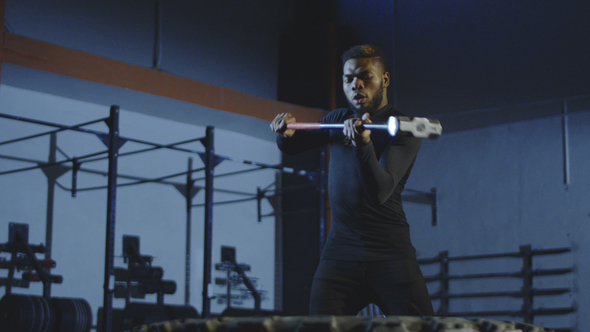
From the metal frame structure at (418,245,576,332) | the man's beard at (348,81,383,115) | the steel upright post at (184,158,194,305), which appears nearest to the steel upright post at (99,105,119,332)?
the steel upright post at (184,158,194,305)

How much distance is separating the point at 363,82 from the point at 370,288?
586 millimetres

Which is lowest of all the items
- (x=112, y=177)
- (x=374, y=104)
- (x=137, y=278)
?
(x=137, y=278)

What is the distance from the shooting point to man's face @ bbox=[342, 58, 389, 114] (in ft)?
6.15

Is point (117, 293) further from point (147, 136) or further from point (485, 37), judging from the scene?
point (485, 37)

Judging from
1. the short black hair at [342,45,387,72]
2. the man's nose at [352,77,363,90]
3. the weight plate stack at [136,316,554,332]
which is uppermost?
the short black hair at [342,45,387,72]

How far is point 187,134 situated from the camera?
7285 mm


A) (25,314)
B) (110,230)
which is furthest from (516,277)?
(25,314)

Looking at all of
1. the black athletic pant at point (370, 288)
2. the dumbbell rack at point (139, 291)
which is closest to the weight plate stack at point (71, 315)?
the dumbbell rack at point (139, 291)

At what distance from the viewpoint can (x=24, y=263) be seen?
18.1 feet

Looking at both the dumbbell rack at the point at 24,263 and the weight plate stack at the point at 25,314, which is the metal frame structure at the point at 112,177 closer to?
the dumbbell rack at the point at 24,263

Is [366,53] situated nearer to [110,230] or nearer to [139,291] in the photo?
[110,230]

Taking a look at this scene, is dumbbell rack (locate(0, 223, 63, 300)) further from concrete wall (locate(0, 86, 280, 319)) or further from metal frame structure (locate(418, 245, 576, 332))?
metal frame structure (locate(418, 245, 576, 332))

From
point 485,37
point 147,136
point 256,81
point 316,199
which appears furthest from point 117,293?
point 485,37

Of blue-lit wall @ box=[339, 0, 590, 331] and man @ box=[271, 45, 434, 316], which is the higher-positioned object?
blue-lit wall @ box=[339, 0, 590, 331]
